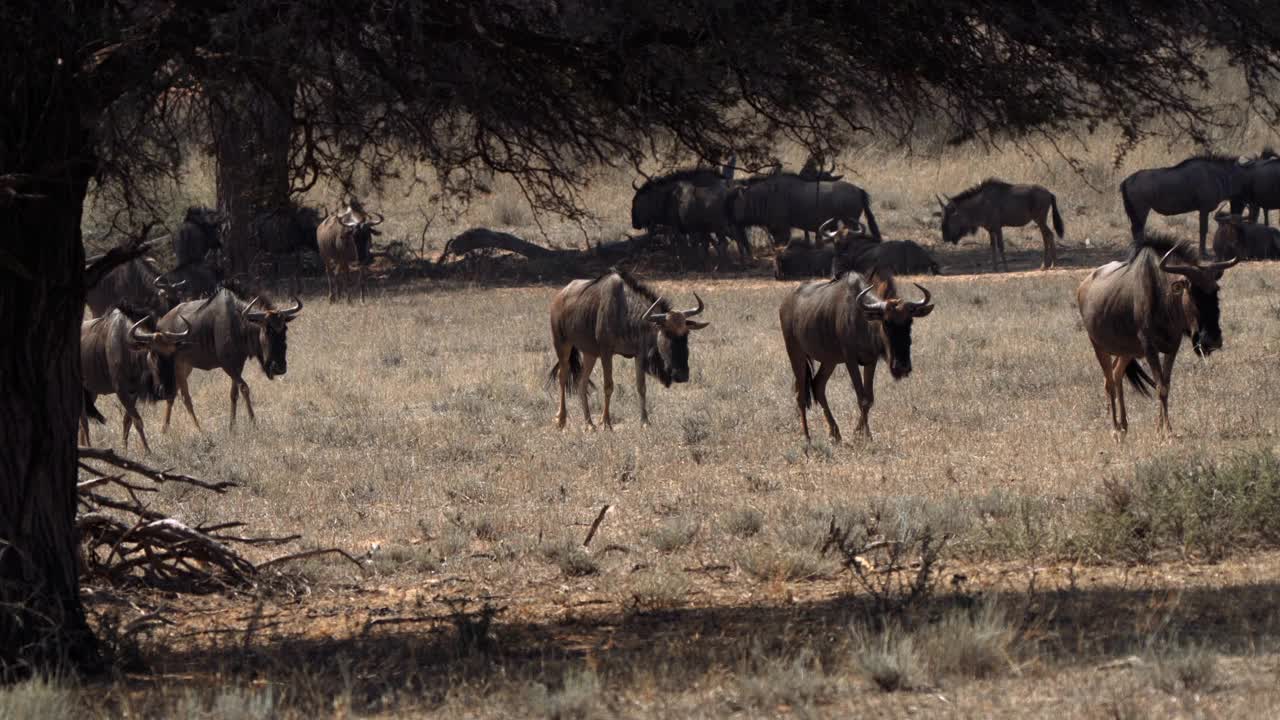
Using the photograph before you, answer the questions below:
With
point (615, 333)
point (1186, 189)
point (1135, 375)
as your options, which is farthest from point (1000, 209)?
point (1135, 375)

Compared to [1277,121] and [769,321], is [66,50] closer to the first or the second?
[1277,121]

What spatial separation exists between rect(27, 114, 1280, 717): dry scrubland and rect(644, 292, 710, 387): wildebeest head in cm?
43

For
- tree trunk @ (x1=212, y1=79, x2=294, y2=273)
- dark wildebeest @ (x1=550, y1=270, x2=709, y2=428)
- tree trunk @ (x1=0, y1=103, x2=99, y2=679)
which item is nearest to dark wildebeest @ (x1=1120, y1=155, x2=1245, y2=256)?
dark wildebeest @ (x1=550, y1=270, x2=709, y2=428)

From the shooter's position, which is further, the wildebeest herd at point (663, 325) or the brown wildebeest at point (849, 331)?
the brown wildebeest at point (849, 331)

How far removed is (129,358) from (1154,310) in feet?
34.6

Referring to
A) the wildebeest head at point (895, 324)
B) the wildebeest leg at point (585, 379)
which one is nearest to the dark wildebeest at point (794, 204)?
the wildebeest leg at point (585, 379)

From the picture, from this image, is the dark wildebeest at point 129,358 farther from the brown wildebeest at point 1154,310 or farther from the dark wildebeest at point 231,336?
the brown wildebeest at point 1154,310

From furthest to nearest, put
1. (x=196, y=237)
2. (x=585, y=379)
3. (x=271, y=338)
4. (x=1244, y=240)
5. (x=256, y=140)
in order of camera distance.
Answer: (x=196, y=237)
(x=1244, y=240)
(x=271, y=338)
(x=585, y=379)
(x=256, y=140)

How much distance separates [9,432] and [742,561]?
3.96m

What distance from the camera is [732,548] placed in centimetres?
932

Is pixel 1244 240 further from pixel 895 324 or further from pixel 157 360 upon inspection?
pixel 157 360

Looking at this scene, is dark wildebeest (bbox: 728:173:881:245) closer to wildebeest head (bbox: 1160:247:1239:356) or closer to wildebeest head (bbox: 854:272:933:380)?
wildebeest head (bbox: 854:272:933:380)

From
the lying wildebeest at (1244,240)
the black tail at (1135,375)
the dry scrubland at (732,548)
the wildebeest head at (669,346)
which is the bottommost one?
the dry scrubland at (732,548)

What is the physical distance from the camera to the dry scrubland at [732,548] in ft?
19.7
